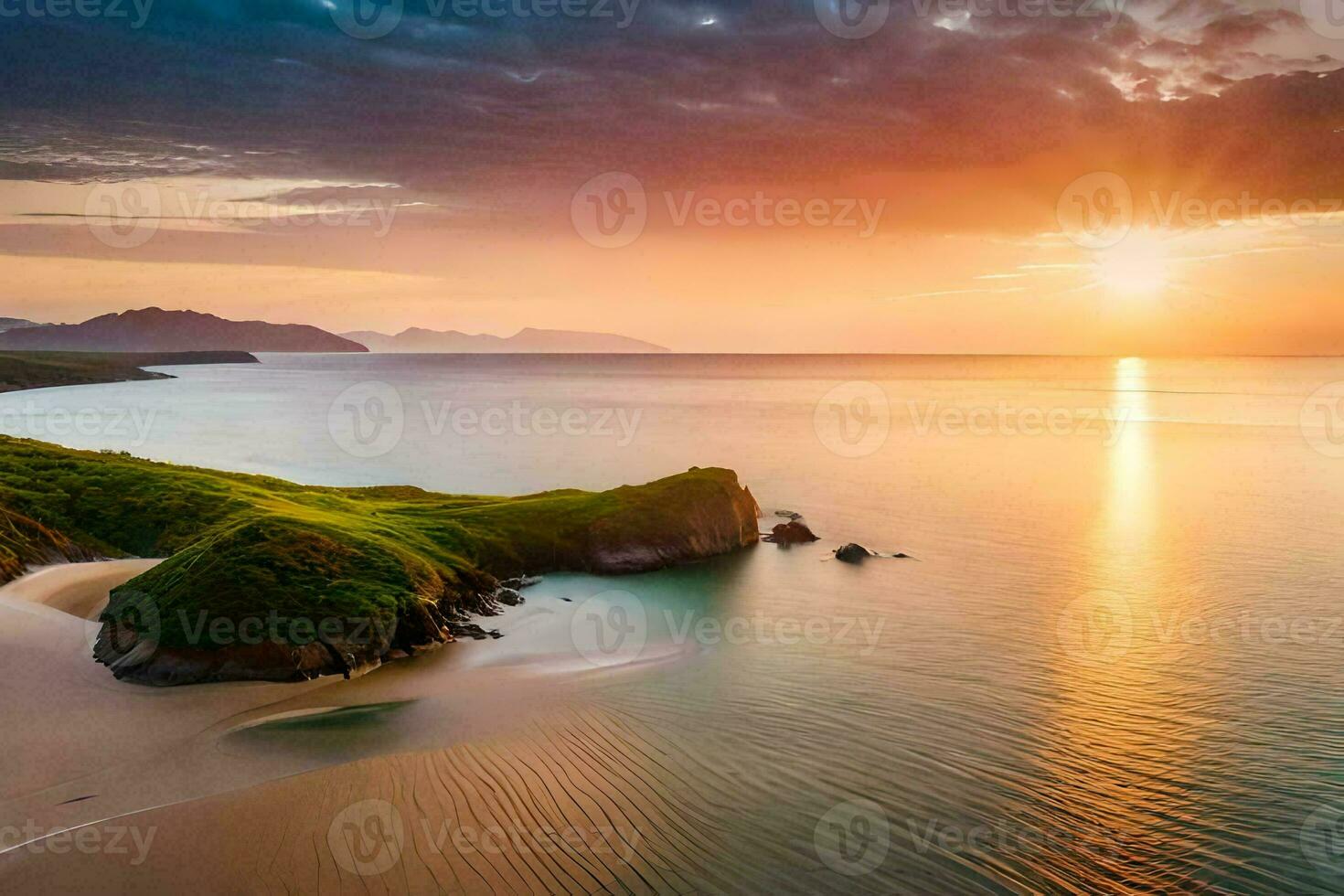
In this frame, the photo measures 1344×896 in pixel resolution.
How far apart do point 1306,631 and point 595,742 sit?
25228 mm

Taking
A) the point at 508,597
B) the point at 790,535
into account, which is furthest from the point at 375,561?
the point at 790,535

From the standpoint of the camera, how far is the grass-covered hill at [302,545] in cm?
2497

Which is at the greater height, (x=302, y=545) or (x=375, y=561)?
(x=302, y=545)

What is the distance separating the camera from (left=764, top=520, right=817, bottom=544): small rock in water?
48.9 meters

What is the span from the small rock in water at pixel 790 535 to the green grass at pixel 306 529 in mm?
3879

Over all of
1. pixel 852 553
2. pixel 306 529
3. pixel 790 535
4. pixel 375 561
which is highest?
pixel 306 529

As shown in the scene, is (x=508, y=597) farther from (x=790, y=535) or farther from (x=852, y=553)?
(x=790, y=535)

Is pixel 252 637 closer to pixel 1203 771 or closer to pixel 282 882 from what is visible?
pixel 282 882

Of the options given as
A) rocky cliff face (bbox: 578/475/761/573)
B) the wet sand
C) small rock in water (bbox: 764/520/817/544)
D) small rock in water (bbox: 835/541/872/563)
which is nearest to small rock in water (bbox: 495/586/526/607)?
rocky cliff face (bbox: 578/475/761/573)

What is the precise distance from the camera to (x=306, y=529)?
100.0ft

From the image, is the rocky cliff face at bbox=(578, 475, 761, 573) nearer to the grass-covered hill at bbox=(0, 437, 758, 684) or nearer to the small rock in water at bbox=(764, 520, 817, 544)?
the grass-covered hill at bbox=(0, 437, 758, 684)

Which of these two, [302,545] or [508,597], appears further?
[508,597]

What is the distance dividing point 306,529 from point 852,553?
26633 mm

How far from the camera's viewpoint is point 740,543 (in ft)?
155
